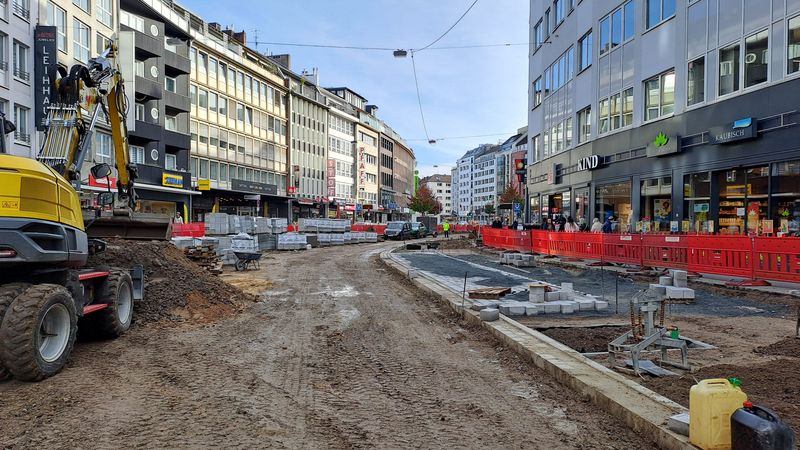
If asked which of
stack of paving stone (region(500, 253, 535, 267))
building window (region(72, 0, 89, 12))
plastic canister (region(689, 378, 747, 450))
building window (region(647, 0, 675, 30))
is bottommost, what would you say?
stack of paving stone (region(500, 253, 535, 267))

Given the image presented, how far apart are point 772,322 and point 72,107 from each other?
12.0 m

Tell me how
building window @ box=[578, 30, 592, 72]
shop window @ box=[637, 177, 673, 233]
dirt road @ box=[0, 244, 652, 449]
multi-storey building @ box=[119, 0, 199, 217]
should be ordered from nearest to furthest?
1. dirt road @ box=[0, 244, 652, 449]
2. shop window @ box=[637, 177, 673, 233]
3. building window @ box=[578, 30, 592, 72]
4. multi-storey building @ box=[119, 0, 199, 217]

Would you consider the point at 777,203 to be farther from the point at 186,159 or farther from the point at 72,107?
the point at 186,159

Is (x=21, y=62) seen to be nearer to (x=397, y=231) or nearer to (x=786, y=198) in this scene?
(x=786, y=198)

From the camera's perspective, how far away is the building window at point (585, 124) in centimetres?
2820

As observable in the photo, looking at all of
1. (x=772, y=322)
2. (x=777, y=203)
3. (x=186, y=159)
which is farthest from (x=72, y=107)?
(x=186, y=159)

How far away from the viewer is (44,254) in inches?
235

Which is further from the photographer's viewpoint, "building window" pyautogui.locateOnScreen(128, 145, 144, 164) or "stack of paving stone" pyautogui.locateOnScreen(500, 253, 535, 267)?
"building window" pyautogui.locateOnScreen(128, 145, 144, 164)

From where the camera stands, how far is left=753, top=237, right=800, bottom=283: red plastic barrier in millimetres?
11742

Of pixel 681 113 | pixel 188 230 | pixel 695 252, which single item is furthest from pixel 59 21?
pixel 695 252

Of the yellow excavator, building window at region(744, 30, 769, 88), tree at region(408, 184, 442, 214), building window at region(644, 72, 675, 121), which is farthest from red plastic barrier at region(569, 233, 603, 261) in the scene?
tree at region(408, 184, 442, 214)

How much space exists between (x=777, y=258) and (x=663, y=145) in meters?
9.67

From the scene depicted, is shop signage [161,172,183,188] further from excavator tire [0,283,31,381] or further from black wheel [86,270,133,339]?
excavator tire [0,283,31,381]

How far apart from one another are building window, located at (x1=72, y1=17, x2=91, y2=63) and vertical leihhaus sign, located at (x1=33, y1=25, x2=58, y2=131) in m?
4.47
